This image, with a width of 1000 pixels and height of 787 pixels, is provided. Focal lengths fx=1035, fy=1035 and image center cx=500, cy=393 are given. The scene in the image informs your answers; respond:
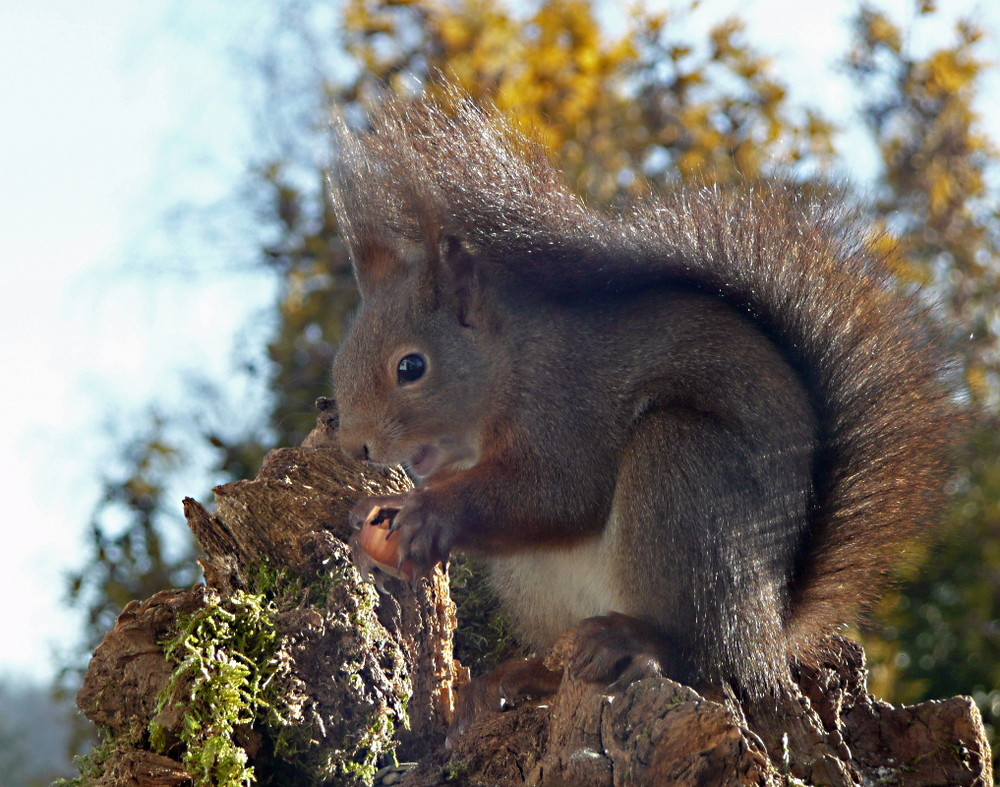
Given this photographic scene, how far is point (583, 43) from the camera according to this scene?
3867 millimetres

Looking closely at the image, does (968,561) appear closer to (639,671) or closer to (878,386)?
(878,386)

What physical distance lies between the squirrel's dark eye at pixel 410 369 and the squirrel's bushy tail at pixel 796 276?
26cm

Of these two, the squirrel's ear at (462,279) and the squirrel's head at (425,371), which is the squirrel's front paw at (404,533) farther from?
the squirrel's ear at (462,279)

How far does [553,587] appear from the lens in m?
2.07

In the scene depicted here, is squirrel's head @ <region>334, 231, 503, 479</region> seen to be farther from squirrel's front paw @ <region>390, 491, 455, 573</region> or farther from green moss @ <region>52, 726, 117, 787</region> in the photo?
green moss @ <region>52, 726, 117, 787</region>

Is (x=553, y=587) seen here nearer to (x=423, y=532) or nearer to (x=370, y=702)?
(x=423, y=532)

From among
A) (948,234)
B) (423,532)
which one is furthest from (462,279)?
(948,234)

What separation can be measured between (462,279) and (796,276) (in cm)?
67

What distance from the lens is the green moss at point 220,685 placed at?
61.6 inches

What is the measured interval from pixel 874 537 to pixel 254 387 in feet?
7.11

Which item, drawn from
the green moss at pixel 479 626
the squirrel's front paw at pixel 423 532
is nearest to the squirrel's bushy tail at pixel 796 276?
the squirrel's front paw at pixel 423 532

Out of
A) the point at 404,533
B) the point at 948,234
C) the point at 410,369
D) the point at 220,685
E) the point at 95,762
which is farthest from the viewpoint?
the point at 948,234

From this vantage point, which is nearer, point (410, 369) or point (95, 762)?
point (95, 762)

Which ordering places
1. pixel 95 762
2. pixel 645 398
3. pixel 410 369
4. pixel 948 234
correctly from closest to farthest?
pixel 95 762
pixel 645 398
pixel 410 369
pixel 948 234
